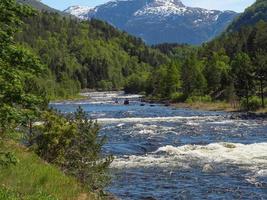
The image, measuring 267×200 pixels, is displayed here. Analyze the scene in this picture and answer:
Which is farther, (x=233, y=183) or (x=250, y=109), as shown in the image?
(x=250, y=109)

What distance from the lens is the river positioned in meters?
35.7

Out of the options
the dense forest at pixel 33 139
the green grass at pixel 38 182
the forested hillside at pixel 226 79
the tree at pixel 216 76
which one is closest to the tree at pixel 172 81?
the forested hillside at pixel 226 79

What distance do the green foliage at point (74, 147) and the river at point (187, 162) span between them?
5552 mm

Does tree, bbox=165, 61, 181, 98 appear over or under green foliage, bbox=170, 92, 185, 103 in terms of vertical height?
over

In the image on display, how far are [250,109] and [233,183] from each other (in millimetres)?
80445

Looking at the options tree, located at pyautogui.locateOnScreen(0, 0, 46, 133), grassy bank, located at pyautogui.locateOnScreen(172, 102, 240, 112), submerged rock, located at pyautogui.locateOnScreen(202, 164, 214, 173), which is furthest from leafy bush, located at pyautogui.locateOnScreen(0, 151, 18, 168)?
grassy bank, located at pyautogui.locateOnScreen(172, 102, 240, 112)

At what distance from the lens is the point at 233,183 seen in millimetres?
37656

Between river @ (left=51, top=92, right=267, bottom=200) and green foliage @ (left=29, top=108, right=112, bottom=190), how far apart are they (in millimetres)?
5552

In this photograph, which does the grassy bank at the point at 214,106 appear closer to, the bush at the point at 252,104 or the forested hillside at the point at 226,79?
the bush at the point at 252,104

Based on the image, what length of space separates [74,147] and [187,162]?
1904 centimetres

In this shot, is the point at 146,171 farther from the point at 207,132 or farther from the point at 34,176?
the point at 207,132

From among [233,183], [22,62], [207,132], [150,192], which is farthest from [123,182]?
[207,132]

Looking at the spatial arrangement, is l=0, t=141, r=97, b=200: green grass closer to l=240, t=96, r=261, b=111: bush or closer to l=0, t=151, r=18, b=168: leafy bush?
l=0, t=151, r=18, b=168: leafy bush

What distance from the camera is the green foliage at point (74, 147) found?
28.3 m
